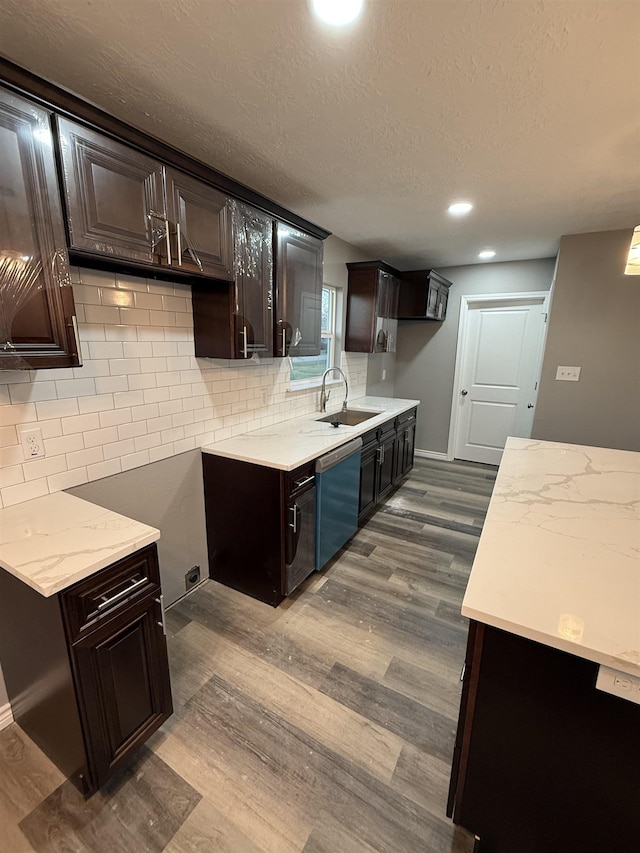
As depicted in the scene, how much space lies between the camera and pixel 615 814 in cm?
92

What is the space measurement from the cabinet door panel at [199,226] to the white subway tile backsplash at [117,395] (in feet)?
1.07

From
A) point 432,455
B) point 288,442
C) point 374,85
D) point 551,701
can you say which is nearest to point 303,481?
point 288,442

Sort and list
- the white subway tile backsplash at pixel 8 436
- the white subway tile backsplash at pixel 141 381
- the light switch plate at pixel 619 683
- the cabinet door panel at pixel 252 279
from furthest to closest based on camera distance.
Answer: the cabinet door panel at pixel 252 279, the white subway tile backsplash at pixel 141 381, the white subway tile backsplash at pixel 8 436, the light switch plate at pixel 619 683

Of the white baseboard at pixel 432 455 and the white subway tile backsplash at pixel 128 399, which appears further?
the white baseboard at pixel 432 455

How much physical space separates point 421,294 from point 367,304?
85 centimetres

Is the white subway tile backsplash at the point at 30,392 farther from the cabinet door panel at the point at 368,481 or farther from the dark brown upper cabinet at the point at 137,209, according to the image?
the cabinet door panel at the point at 368,481

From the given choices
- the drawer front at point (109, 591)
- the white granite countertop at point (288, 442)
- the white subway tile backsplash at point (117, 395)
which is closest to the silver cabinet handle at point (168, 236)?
the white subway tile backsplash at point (117, 395)

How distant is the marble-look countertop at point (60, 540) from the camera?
1.09 m

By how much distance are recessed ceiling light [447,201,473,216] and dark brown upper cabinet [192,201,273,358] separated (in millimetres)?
1283

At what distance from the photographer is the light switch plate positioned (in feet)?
2.72

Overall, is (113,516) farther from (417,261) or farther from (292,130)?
(417,261)

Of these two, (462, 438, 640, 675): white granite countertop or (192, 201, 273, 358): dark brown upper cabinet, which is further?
(192, 201, 273, 358): dark brown upper cabinet

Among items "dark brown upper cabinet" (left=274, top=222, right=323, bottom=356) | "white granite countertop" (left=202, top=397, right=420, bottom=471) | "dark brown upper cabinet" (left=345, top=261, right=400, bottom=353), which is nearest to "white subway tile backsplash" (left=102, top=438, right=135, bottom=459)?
"white granite countertop" (left=202, top=397, right=420, bottom=471)

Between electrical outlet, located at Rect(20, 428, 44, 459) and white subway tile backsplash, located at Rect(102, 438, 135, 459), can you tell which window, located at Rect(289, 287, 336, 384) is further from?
electrical outlet, located at Rect(20, 428, 44, 459)
